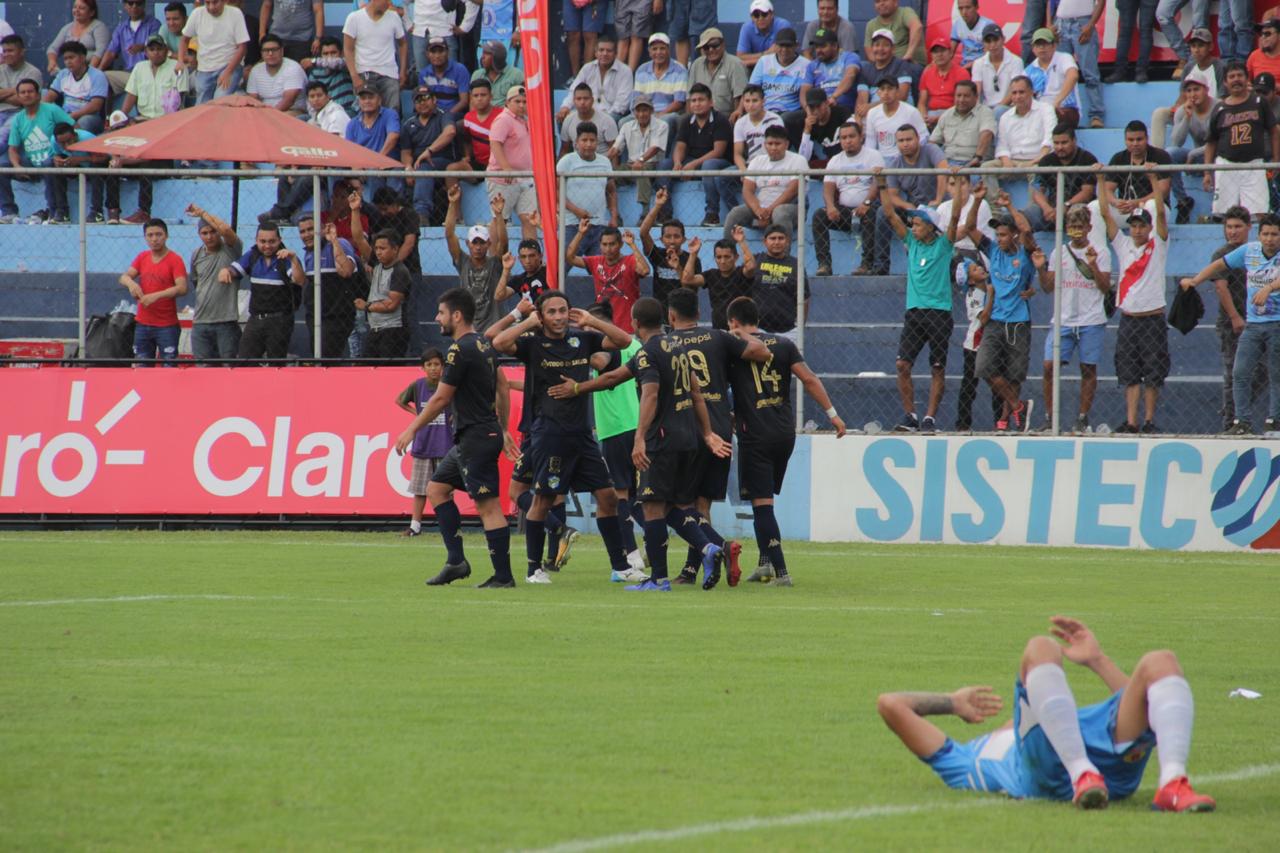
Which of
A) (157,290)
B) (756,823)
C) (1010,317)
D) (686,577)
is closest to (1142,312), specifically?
(1010,317)

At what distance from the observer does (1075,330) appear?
56.1 ft

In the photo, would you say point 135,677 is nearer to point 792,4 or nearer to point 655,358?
point 655,358

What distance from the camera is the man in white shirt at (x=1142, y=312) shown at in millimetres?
16484

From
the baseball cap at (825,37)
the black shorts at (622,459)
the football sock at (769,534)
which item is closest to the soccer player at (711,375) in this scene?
the football sock at (769,534)

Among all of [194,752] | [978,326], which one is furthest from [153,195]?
[194,752]

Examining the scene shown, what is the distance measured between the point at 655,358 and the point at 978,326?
5.66m

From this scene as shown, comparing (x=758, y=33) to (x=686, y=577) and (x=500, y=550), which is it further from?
(x=500, y=550)

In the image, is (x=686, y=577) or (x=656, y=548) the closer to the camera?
(x=656, y=548)

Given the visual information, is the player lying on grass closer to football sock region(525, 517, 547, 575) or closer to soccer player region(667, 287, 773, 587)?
soccer player region(667, 287, 773, 587)

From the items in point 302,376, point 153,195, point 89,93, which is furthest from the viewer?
point 89,93

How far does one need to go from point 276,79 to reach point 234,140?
13.4ft

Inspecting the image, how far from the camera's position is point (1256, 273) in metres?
15.8

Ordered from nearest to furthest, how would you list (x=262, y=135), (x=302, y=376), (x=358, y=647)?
1. (x=358, y=647)
2. (x=302, y=376)
3. (x=262, y=135)

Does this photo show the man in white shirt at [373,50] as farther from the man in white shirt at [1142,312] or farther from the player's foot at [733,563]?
the player's foot at [733,563]
